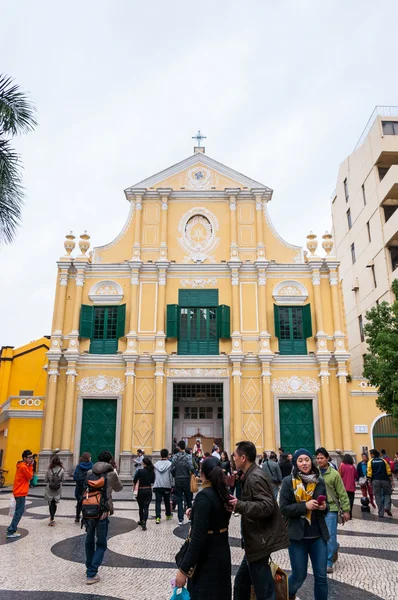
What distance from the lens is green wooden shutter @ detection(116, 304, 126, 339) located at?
71.3 feet

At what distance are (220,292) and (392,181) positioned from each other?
41.4 feet

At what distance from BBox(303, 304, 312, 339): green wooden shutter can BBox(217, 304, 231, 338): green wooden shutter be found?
11.2ft

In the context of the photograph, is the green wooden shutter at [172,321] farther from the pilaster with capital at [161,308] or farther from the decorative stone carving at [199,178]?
the decorative stone carving at [199,178]

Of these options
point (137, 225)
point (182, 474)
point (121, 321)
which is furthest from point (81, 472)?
point (137, 225)

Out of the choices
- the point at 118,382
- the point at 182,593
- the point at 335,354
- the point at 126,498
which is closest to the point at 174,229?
the point at 118,382

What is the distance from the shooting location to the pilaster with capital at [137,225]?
74.9ft

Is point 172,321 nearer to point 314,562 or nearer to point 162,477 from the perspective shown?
point 162,477

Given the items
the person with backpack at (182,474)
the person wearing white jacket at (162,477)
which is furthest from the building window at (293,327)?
the person wearing white jacket at (162,477)

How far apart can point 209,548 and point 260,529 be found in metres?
0.44

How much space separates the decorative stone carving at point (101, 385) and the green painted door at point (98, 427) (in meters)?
0.43

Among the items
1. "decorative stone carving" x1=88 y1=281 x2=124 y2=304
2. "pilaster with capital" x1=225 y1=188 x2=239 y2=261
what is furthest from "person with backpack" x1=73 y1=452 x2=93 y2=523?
"pilaster with capital" x1=225 y1=188 x2=239 y2=261

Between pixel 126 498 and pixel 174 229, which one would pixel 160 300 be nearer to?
pixel 174 229

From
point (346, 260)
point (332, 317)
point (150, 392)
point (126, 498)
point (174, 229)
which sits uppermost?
point (346, 260)

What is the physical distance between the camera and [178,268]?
22.7 metres
